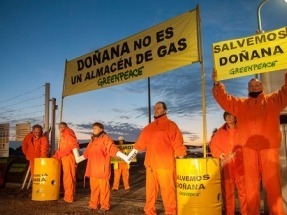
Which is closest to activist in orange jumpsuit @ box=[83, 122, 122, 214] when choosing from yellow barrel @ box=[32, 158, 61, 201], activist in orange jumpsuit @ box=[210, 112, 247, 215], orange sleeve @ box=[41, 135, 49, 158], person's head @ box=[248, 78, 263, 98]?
yellow barrel @ box=[32, 158, 61, 201]

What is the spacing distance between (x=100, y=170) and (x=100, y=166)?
0.08 m

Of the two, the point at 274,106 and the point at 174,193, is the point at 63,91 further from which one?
the point at 274,106

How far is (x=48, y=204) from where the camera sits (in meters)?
8.39

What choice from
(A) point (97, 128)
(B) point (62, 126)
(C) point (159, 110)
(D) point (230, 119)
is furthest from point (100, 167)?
(D) point (230, 119)

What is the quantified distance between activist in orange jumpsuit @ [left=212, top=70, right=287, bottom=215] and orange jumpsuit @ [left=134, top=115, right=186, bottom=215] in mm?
1339

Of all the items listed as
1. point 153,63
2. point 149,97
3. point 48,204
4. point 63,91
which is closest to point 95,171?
point 48,204

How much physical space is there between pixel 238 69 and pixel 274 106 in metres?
1.47

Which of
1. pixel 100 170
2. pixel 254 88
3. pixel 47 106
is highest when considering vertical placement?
pixel 47 106

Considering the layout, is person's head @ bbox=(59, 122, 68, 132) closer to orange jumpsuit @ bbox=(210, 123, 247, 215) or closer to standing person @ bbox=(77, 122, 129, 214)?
standing person @ bbox=(77, 122, 129, 214)

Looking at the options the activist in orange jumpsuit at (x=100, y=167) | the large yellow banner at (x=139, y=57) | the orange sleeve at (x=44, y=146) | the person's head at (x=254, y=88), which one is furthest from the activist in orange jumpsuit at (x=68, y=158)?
the person's head at (x=254, y=88)

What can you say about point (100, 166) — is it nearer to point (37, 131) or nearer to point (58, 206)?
point (58, 206)

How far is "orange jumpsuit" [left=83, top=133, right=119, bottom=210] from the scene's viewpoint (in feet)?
24.7

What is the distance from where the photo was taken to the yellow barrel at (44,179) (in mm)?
8977

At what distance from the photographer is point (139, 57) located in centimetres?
816
